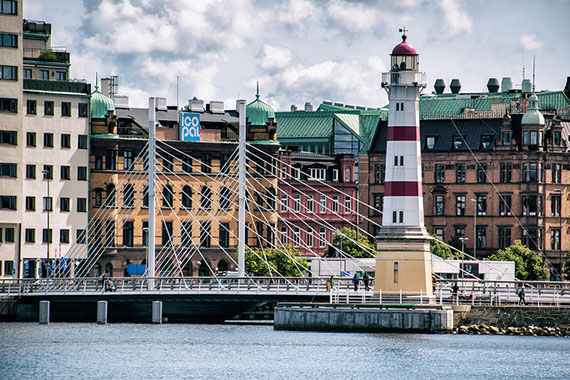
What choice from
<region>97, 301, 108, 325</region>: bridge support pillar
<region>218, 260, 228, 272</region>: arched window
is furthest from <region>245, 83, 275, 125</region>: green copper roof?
<region>97, 301, 108, 325</region>: bridge support pillar

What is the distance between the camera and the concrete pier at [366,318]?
328 feet

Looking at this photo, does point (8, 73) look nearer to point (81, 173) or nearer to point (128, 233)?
point (81, 173)

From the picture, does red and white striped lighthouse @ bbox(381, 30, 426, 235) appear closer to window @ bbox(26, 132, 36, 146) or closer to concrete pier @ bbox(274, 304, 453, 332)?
concrete pier @ bbox(274, 304, 453, 332)

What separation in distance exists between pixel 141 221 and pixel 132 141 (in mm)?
6999

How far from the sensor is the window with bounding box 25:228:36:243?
459 feet

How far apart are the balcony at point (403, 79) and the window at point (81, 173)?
4735 cm

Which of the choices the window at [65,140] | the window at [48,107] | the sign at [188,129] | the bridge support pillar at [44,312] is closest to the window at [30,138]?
the window at [48,107]

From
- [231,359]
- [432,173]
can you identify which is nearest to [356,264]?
[432,173]

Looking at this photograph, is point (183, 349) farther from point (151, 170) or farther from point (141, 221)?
point (141, 221)

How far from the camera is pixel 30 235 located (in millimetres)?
140500

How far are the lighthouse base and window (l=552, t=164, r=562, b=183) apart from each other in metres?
63.9

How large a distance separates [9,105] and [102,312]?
27.4 m

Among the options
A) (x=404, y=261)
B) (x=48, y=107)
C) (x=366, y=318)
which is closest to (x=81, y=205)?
(x=48, y=107)

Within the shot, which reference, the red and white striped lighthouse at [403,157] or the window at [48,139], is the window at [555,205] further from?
the red and white striped lighthouse at [403,157]
